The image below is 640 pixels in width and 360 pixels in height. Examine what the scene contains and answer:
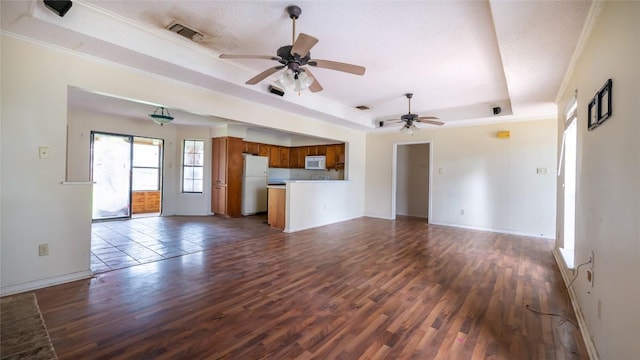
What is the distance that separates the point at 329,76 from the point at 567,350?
150 inches

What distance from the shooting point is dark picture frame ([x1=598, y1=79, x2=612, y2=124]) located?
5.37 feet

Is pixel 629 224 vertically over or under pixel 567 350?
over

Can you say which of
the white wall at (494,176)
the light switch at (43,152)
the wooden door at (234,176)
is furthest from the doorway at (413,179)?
the light switch at (43,152)

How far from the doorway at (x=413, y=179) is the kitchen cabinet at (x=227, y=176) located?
4271 mm

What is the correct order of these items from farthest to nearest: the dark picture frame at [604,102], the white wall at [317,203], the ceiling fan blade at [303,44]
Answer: the white wall at [317,203], the ceiling fan blade at [303,44], the dark picture frame at [604,102]

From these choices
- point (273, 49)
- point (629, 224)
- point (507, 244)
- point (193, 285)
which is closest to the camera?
point (629, 224)

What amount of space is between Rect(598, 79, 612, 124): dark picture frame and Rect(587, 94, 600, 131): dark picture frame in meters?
0.08

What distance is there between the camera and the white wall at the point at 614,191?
4.15 feet

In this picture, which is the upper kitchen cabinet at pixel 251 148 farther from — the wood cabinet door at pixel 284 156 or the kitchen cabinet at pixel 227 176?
the wood cabinet door at pixel 284 156

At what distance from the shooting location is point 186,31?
2805 millimetres

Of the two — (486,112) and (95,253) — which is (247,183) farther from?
(486,112)

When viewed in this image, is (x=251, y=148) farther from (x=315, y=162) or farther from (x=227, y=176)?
(x=315, y=162)

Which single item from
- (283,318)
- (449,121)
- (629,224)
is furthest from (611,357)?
(449,121)

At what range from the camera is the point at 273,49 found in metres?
3.21
